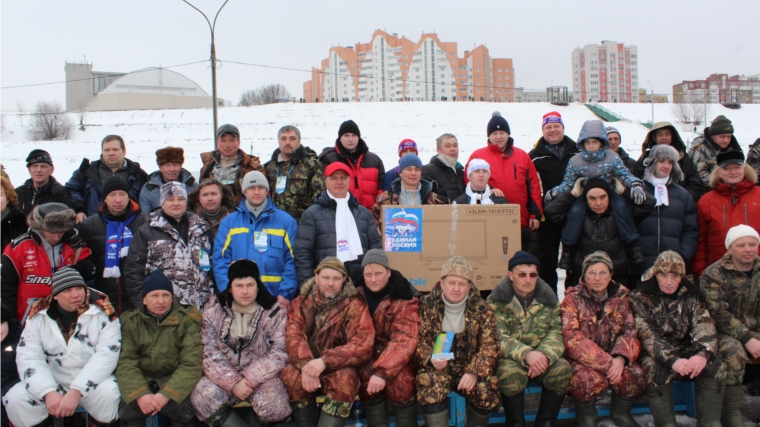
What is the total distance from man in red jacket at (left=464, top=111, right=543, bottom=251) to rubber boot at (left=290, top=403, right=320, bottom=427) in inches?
112

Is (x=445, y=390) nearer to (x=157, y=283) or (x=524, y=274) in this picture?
(x=524, y=274)

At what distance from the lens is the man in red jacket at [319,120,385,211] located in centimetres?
560

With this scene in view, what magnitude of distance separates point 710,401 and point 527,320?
1.39m

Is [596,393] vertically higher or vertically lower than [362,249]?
lower

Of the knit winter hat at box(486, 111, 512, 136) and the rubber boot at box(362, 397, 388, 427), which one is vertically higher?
the knit winter hat at box(486, 111, 512, 136)

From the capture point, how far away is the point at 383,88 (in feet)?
296

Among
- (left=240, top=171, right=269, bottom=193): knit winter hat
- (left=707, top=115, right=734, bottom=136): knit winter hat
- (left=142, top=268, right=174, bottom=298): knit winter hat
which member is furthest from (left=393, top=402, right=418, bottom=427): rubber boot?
(left=707, top=115, right=734, bottom=136): knit winter hat

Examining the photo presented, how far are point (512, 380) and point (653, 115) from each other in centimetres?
4791

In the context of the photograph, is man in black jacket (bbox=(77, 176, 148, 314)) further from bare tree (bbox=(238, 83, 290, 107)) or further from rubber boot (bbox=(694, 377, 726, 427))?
bare tree (bbox=(238, 83, 290, 107))

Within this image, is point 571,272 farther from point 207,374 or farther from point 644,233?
point 207,374

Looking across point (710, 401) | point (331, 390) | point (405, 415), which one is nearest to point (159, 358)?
point (331, 390)

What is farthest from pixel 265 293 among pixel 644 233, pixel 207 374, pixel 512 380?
pixel 644 233

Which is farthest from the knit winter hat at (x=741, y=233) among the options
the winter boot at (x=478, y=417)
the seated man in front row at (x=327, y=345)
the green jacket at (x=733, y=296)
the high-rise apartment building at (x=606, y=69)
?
the high-rise apartment building at (x=606, y=69)

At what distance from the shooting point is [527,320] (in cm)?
411
